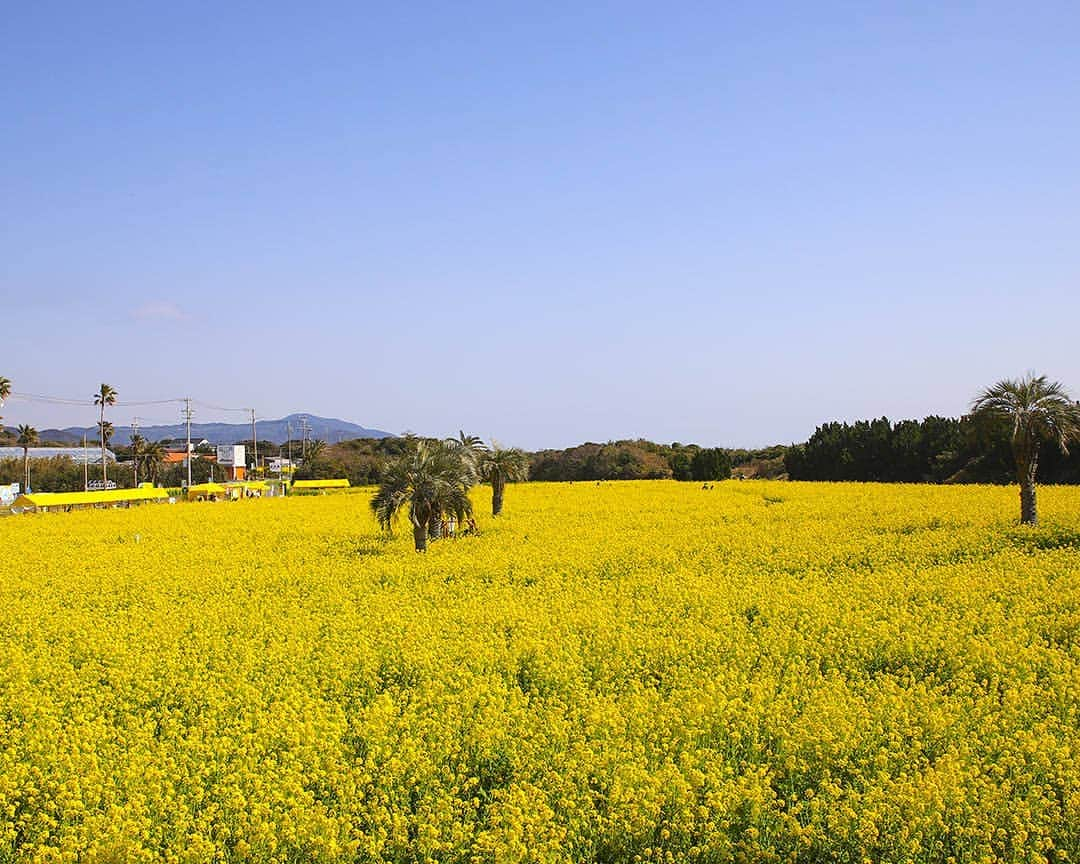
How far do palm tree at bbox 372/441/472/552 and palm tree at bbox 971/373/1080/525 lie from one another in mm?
14965

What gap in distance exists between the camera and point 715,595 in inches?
662

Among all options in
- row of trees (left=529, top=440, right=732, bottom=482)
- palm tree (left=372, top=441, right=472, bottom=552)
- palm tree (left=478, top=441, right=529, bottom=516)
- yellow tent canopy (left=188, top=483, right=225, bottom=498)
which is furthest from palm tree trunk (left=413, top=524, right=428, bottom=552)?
yellow tent canopy (left=188, top=483, right=225, bottom=498)

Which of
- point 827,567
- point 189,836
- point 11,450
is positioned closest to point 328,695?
point 189,836

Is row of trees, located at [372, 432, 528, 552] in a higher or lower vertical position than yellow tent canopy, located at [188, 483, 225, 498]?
higher

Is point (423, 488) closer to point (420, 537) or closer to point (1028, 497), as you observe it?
Answer: point (420, 537)

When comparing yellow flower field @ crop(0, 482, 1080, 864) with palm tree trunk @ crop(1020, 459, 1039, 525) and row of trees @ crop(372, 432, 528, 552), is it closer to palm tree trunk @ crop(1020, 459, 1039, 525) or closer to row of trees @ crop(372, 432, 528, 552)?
row of trees @ crop(372, 432, 528, 552)

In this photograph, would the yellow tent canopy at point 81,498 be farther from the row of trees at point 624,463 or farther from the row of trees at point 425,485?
the row of trees at point 425,485

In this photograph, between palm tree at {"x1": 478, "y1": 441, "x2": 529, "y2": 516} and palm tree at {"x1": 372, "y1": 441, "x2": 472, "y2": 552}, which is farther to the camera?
palm tree at {"x1": 478, "y1": 441, "x2": 529, "y2": 516}

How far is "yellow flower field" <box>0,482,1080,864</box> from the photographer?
24.6ft

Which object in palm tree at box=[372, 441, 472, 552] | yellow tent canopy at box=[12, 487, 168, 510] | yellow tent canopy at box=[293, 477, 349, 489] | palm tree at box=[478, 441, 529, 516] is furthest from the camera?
yellow tent canopy at box=[293, 477, 349, 489]

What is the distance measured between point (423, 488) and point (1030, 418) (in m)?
16.7

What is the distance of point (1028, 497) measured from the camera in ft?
82.9

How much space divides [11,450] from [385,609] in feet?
407

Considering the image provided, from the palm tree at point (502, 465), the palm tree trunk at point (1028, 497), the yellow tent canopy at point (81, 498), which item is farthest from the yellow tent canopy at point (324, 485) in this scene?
the palm tree trunk at point (1028, 497)
